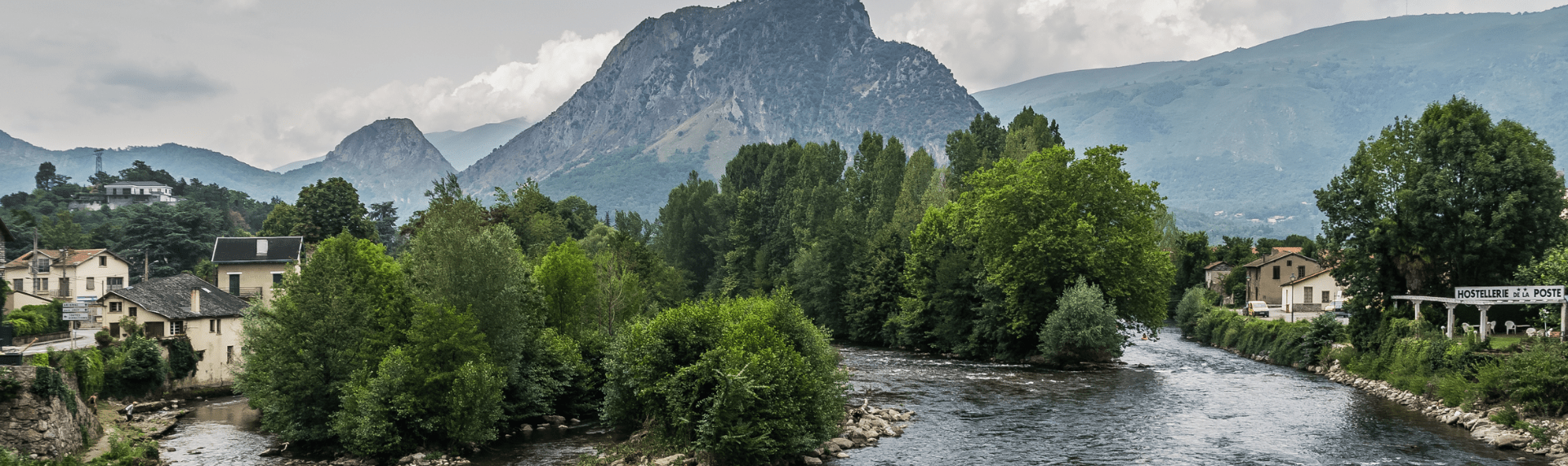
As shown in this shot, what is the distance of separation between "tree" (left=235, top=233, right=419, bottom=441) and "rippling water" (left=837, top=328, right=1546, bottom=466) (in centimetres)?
1980

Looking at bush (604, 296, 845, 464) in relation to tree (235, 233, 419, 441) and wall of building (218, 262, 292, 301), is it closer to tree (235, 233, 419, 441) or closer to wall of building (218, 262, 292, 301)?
tree (235, 233, 419, 441)

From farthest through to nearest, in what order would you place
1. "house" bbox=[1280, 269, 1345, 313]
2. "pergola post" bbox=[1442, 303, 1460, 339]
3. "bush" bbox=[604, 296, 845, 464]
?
"house" bbox=[1280, 269, 1345, 313], "pergola post" bbox=[1442, 303, 1460, 339], "bush" bbox=[604, 296, 845, 464]

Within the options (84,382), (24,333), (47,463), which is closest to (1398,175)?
(47,463)

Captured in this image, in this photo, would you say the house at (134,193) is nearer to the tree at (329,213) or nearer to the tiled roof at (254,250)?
the tree at (329,213)

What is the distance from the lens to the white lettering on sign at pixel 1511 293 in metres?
40.9

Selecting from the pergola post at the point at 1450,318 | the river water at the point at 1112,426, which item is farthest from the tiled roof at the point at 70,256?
the pergola post at the point at 1450,318

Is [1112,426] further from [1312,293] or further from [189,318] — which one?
[1312,293]

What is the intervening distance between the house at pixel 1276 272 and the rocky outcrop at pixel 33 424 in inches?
3767

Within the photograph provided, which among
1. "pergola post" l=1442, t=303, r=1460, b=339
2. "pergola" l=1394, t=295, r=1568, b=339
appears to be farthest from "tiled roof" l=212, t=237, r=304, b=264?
"pergola post" l=1442, t=303, r=1460, b=339

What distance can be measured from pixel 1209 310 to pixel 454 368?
2571 inches

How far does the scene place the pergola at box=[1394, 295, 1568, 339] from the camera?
40.0 m

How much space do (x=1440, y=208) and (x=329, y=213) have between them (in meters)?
91.9

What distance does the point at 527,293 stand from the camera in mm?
45844

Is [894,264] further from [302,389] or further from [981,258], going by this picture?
[302,389]
